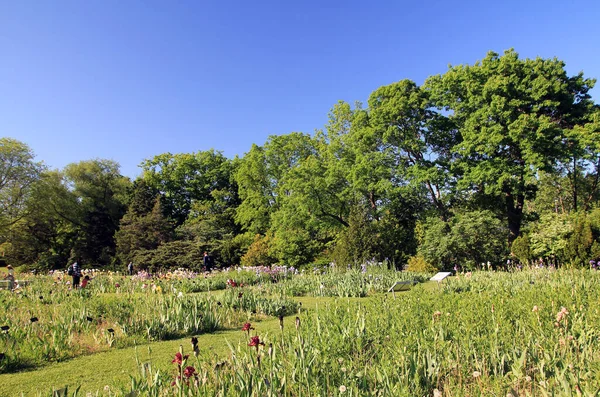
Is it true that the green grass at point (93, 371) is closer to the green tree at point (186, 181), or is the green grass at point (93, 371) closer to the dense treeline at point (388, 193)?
the dense treeline at point (388, 193)

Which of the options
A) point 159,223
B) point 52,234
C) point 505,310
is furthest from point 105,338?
point 52,234

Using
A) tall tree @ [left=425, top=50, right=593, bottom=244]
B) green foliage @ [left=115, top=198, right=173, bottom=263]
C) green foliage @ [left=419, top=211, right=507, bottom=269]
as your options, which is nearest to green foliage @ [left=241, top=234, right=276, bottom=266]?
green foliage @ [left=115, top=198, right=173, bottom=263]

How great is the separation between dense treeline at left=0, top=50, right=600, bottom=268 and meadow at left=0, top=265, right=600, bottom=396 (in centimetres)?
812

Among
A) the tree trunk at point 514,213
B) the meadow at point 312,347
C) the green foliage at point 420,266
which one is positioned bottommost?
the green foliage at point 420,266

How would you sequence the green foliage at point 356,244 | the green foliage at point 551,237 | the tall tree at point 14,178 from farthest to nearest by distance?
the tall tree at point 14,178 < the green foliage at point 356,244 < the green foliage at point 551,237

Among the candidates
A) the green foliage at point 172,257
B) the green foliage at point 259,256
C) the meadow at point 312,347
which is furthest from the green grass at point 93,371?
the green foliage at point 172,257

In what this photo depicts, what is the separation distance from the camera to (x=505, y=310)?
14.2 feet

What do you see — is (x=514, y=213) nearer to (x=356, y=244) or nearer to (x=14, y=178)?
(x=356, y=244)

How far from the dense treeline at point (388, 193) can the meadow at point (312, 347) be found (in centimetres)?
812

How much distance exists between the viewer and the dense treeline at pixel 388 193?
17312 millimetres

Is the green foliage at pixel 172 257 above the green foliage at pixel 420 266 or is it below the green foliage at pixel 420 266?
above

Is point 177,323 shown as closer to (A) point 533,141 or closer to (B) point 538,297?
(B) point 538,297

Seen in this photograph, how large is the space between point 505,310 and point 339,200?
1912 cm

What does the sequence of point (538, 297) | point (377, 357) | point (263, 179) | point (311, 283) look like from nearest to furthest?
point (377, 357), point (538, 297), point (311, 283), point (263, 179)
